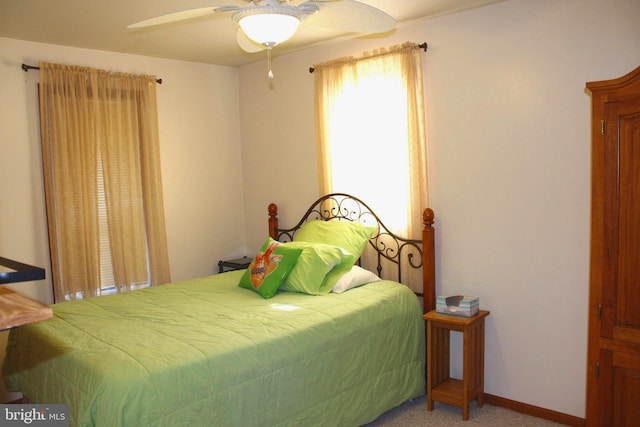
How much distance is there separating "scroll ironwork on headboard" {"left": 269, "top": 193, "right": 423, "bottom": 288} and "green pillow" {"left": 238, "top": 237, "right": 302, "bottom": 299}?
69 cm

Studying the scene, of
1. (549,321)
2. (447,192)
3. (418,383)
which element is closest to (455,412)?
(418,383)

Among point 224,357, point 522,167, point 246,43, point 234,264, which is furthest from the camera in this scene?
point 234,264

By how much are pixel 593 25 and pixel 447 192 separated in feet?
4.13

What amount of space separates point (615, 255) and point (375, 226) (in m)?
1.82

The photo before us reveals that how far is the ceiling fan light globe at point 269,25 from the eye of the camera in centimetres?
204

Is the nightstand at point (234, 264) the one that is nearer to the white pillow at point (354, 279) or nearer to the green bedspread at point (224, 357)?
the green bedspread at point (224, 357)

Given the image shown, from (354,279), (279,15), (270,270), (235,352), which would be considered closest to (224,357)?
(235,352)

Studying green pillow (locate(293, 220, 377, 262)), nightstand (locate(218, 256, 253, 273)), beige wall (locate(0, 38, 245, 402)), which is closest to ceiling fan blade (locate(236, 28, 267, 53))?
green pillow (locate(293, 220, 377, 262))

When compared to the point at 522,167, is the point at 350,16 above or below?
above

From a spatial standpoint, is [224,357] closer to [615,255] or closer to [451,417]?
[451,417]

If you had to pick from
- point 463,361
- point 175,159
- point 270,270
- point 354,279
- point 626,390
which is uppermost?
point 175,159

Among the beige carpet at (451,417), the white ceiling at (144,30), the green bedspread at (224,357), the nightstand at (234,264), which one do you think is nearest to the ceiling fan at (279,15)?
the white ceiling at (144,30)

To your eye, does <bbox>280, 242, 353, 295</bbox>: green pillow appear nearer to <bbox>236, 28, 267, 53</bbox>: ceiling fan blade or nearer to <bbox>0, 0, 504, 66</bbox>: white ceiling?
<bbox>236, 28, 267, 53</bbox>: ceiling fan blade

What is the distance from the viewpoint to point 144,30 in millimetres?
3605
